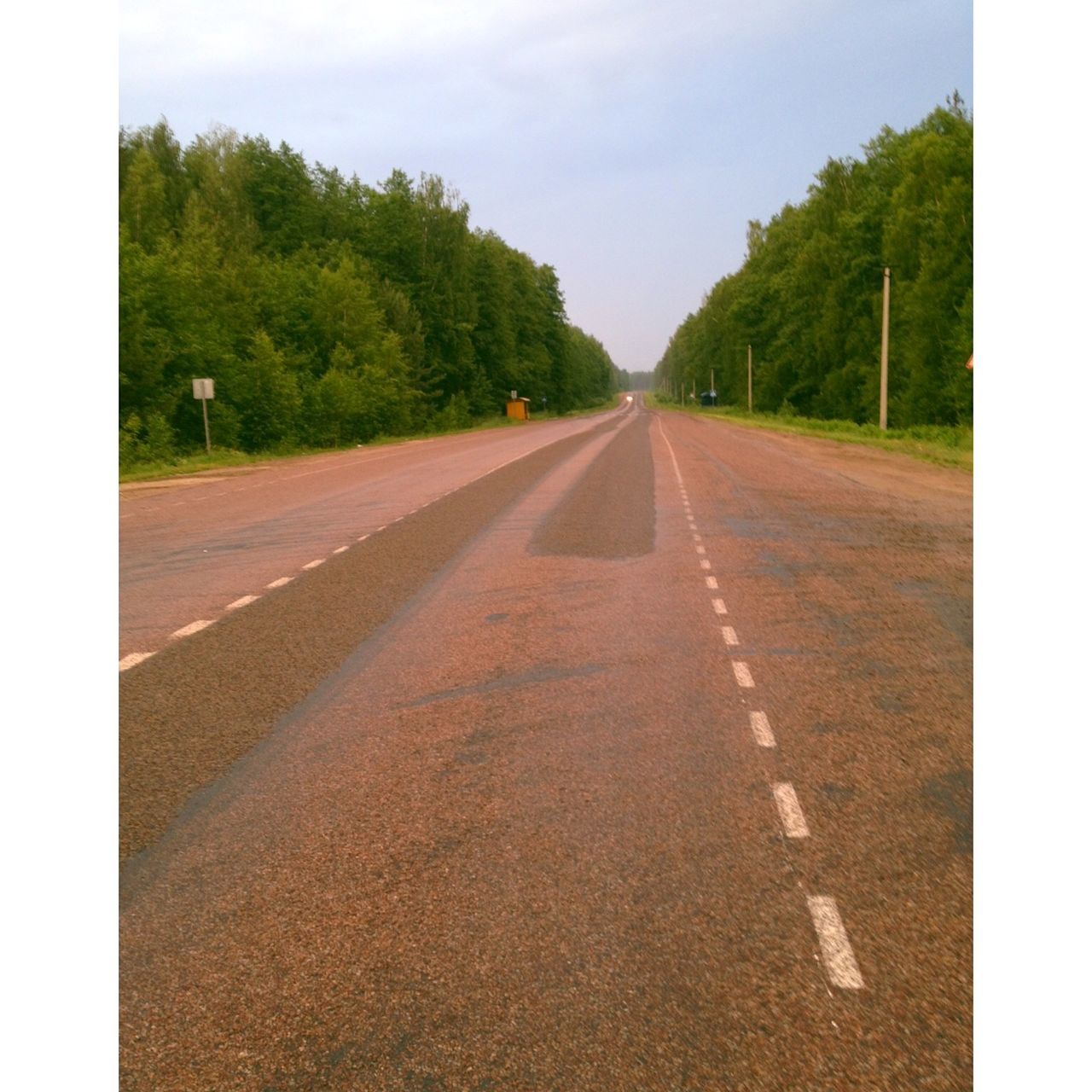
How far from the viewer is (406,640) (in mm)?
9320

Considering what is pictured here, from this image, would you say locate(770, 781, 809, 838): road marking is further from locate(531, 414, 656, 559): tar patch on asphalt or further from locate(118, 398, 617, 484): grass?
locate(118, 398, 617, 484): grass

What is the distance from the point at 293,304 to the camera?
56906mm

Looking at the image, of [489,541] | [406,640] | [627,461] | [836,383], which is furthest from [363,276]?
[406,640]

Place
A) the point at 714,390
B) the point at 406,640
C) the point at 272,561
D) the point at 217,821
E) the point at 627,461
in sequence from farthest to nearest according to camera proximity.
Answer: the point at 714,390 → the point at 627,461 → the point at 272,561 → the point at 406,640 → the point at 217,821

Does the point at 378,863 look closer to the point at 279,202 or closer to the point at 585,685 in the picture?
the point at 585,685

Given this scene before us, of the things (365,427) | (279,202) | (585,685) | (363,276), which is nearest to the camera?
(585,685)

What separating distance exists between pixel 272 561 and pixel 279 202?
232ft

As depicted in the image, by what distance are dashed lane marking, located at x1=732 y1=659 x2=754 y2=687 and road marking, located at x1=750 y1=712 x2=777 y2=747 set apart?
768mm

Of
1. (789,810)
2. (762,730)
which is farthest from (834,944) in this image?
(762,730)

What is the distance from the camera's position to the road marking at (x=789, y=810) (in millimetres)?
5195

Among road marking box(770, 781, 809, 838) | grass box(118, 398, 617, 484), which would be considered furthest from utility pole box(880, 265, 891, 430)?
road marking box(770, 781, 809, 838)

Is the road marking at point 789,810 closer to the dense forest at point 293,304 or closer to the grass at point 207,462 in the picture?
the grass at point 207,462

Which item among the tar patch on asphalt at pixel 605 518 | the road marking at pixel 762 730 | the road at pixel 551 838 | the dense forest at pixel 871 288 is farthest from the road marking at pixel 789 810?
the dense forest at pixel 871 288

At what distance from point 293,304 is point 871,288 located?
3705 centimetres
